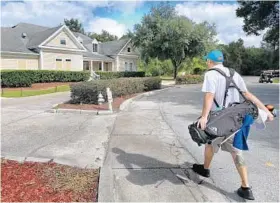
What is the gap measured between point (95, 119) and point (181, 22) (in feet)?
80.2

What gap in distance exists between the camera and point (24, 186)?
3852 millimetres

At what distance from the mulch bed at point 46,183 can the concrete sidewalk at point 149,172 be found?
205 millimetres

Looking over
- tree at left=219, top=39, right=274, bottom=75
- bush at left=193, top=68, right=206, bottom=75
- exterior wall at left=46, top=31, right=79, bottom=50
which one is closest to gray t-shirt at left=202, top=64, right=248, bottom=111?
exterior wall at left=46, top=31, right=79, bottom=50

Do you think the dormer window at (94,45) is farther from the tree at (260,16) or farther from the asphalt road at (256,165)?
the asphalt road at (256,165)

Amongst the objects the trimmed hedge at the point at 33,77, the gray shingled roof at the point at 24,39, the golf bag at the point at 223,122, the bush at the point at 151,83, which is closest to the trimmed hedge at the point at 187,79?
the bush at the point at 151,83

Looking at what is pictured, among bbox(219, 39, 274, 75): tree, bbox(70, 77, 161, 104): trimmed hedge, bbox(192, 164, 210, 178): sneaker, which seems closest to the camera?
bbox(192, 164, 210, 178): sneaker

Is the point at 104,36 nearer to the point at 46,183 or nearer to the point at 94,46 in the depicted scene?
the point at 94,46

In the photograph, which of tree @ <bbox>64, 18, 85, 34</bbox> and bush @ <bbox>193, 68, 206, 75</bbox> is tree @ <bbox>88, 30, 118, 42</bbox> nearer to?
tree @ <bbox>64, 18, 85, 34</bbox>

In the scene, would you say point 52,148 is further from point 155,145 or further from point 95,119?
point 95,119

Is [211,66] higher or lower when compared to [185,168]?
higher

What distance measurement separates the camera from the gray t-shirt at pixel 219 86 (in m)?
3.54

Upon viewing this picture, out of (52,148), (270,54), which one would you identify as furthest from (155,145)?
(270,54)

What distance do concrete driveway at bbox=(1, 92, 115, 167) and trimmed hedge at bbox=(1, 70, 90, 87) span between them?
47.0 feet

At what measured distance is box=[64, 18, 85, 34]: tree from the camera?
267 feet
